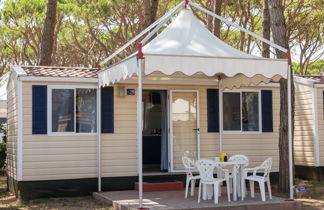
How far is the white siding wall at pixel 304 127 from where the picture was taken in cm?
1195

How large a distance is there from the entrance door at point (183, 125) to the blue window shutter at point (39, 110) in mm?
2524

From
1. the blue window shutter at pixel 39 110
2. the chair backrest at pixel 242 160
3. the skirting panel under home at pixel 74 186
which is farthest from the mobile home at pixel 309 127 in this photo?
the blue window shutter at pixel 39 110

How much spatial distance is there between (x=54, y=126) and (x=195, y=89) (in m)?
2.92

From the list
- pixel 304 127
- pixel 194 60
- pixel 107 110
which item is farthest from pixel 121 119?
pixel 304 127

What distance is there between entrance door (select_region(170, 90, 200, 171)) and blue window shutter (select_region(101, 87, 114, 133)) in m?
1.24

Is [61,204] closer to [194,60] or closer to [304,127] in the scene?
[194,60]

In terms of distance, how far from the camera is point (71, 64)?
25172mm

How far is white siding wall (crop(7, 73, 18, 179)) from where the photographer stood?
976cm

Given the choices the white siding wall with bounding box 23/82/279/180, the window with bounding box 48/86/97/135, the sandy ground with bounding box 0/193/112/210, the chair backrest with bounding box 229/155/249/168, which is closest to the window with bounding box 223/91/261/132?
the white siding wall with bounding box 23/82/279/180

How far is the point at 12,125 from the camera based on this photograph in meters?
10.4

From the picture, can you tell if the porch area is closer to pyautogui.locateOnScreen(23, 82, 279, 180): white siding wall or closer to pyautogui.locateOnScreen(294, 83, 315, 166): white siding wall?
pyautogui.locateOnScreen(23, 82, 279, 180): white siding wall

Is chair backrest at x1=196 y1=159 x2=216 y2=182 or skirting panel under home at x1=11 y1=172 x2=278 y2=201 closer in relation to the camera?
chair backrest at x1=196 y1=159 x2=216 y2=182

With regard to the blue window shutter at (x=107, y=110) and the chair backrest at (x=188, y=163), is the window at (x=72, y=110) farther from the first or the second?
the chair backrest at (x=188, y=163)

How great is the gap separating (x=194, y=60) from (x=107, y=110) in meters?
2.91
